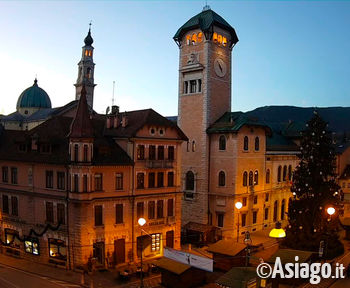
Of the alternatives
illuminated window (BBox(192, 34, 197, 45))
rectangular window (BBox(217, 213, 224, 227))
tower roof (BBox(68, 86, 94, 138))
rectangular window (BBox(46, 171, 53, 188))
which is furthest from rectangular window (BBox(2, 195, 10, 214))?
illuminated window (BBox(192, 34, 197, 45))

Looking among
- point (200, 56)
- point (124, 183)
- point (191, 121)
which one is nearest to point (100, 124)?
point (124, 183)

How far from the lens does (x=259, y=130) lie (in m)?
52.7

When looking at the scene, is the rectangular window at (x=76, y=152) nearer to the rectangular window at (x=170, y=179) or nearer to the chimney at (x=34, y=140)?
the chimney at (x=34, y=140)

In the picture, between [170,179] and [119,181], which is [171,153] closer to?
[170,179]

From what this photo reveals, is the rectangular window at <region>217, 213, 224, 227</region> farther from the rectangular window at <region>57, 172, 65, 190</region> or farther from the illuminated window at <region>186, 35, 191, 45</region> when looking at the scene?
the illuminated window at <region>186, 35, 191, 45</region>

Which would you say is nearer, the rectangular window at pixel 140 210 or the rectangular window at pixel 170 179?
the rectangular window at pixel 140 210

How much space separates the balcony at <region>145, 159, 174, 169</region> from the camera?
39844 millimetres

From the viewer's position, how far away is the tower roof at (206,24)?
5166 centimetres

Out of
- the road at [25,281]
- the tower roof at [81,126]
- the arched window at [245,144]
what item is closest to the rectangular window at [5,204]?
the road at [25,281]

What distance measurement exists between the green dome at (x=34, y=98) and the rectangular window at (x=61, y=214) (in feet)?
218

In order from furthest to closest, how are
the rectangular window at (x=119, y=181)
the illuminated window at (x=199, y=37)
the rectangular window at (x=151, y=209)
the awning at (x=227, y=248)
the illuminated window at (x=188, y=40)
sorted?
the illuminated window at (x=188, y=40) < the illuminated window at (x=199, y=37) < the rectangular window at (x=151, y=209) < the rectangular window at (x=119, y=181) < the awning at (x=227, y=248)

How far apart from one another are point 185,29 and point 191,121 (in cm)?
1328

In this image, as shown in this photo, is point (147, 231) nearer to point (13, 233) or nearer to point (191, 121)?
point (13, 233)

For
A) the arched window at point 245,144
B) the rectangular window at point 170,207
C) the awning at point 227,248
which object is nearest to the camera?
the awning at point 227,248
